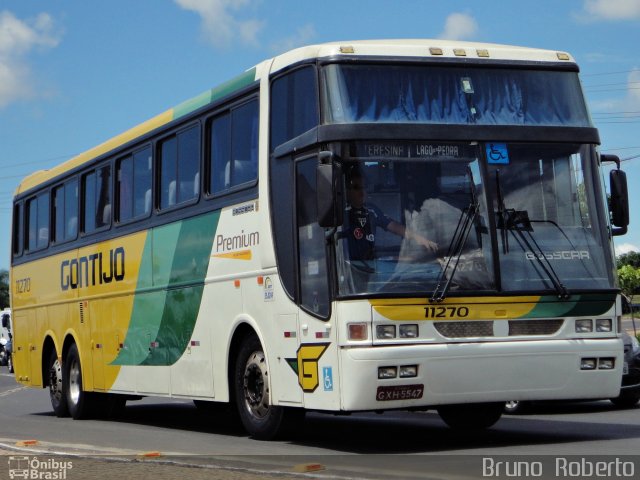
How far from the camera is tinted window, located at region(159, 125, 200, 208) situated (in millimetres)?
14688

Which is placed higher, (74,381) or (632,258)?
(632,258)

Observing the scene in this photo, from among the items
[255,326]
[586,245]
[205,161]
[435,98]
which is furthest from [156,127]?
[586,245]

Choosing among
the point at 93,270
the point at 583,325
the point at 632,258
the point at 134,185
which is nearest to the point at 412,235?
the point at 583,325

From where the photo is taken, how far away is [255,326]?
12.8 metres

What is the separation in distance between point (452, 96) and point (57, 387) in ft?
35.4

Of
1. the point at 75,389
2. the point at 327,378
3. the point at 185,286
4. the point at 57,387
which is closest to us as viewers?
the point at 327,378

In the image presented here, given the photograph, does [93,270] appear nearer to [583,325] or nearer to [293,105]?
[293,105]

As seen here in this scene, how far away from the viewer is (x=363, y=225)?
11.2 meters

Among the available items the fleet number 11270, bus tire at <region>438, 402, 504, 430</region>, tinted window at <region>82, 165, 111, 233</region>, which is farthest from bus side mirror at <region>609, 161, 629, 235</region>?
tinted window at <region>82, 165, 111, 233</region>

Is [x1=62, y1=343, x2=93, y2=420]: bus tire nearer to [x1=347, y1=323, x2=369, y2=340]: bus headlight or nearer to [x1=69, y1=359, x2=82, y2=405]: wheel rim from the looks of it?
[x1=69, y1=359, x2=82, y2=405]: wheel rim

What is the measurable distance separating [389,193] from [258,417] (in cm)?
304

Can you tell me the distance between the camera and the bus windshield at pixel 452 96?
1155 centimetres

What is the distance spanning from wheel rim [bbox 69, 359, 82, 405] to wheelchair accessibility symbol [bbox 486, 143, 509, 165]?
9.83 meters

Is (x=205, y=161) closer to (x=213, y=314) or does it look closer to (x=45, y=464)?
(x=213, y=314)
